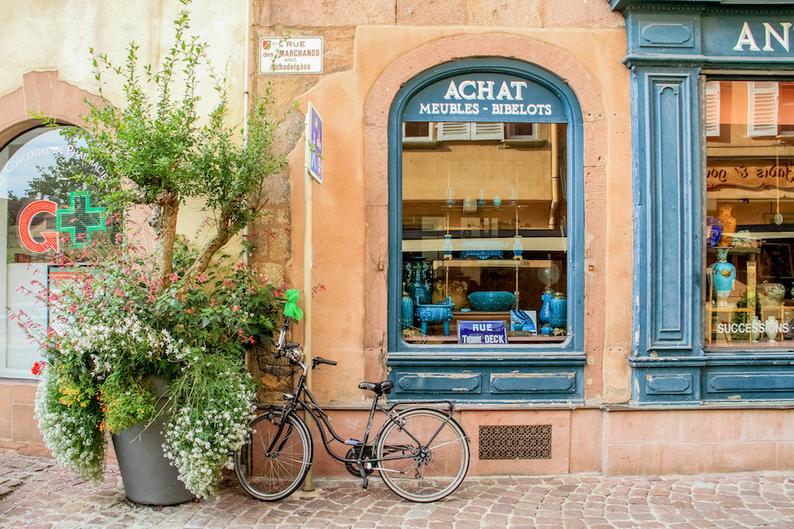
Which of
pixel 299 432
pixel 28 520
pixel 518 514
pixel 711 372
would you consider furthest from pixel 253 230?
pixel 711 372

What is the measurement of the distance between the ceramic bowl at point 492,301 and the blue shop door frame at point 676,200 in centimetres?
115

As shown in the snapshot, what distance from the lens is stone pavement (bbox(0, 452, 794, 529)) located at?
182 inches

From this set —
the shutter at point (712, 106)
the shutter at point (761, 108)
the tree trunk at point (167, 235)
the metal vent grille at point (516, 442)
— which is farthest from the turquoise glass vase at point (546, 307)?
the tree trunk at point (167, 235)

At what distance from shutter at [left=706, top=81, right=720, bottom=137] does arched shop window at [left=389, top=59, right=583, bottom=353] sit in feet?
4.06

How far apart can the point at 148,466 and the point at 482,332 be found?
10.1 feet

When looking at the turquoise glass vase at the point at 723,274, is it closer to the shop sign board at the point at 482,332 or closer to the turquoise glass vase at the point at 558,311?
the turquoise glass vase at the point at 558,311

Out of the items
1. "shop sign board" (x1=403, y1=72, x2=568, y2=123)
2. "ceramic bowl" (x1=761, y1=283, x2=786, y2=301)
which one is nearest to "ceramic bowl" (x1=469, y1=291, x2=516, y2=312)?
"shop sign board" (x1=403, y1=72, x2=568, y2=123)

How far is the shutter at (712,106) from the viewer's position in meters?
5.99

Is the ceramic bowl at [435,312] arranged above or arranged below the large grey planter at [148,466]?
above

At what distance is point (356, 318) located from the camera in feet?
18.9

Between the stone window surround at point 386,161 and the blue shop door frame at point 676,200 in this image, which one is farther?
the stone window surround at point 386,161

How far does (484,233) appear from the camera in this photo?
20.6ft

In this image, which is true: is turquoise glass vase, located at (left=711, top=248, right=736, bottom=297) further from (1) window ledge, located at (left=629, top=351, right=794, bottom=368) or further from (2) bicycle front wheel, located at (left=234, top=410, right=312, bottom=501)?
(2) bicycle front wheel, located at (left=234, top=410, right=312, bottom=501)

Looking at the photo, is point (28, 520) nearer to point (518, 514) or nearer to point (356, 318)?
point (356, 318)
